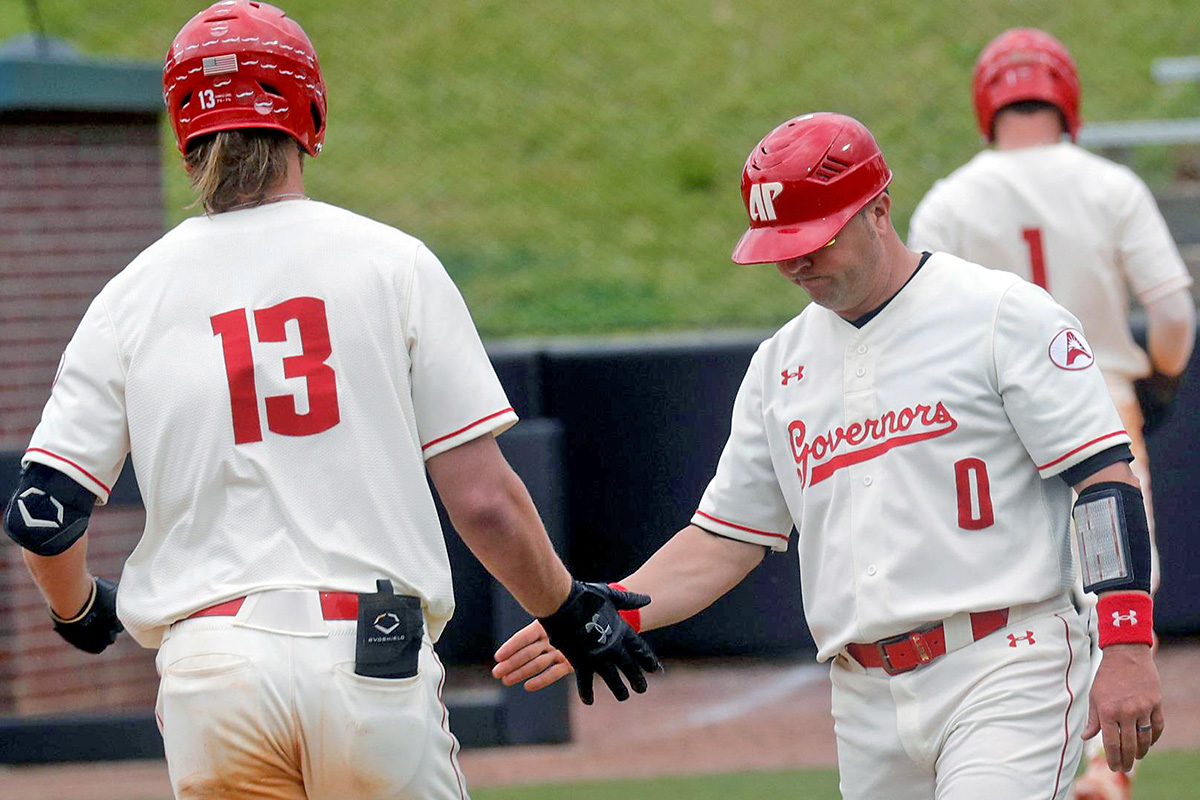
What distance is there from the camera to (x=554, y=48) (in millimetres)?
13133

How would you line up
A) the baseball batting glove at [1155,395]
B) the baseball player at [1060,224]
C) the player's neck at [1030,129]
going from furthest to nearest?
1. the baseball batting glove at [1155,395]
2. the player's neck at [1030,129]
3. the baseball player at [1060,224]

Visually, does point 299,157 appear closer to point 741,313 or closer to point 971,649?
point 971,649

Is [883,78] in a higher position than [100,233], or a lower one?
higher

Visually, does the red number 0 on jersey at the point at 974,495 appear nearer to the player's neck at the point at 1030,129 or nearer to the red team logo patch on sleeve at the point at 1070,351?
the red team logo patch on sleeve at the point at 1070,351

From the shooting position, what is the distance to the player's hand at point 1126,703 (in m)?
2.58

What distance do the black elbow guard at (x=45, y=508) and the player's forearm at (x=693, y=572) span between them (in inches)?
40.7

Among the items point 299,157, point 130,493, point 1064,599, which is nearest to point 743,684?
point 130,493

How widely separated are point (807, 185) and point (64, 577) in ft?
4.70

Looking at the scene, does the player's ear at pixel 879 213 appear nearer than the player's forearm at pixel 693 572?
Yes

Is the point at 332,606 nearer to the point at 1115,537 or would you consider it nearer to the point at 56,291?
the point at 1115,537

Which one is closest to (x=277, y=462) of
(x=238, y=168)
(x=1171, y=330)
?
(x=238, y=168)

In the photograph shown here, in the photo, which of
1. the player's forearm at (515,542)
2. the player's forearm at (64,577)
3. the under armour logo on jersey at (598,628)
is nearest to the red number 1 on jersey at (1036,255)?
the under armour logo on jersey at (598,628)

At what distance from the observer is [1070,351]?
2793 mm

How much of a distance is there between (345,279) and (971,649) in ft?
3.94
